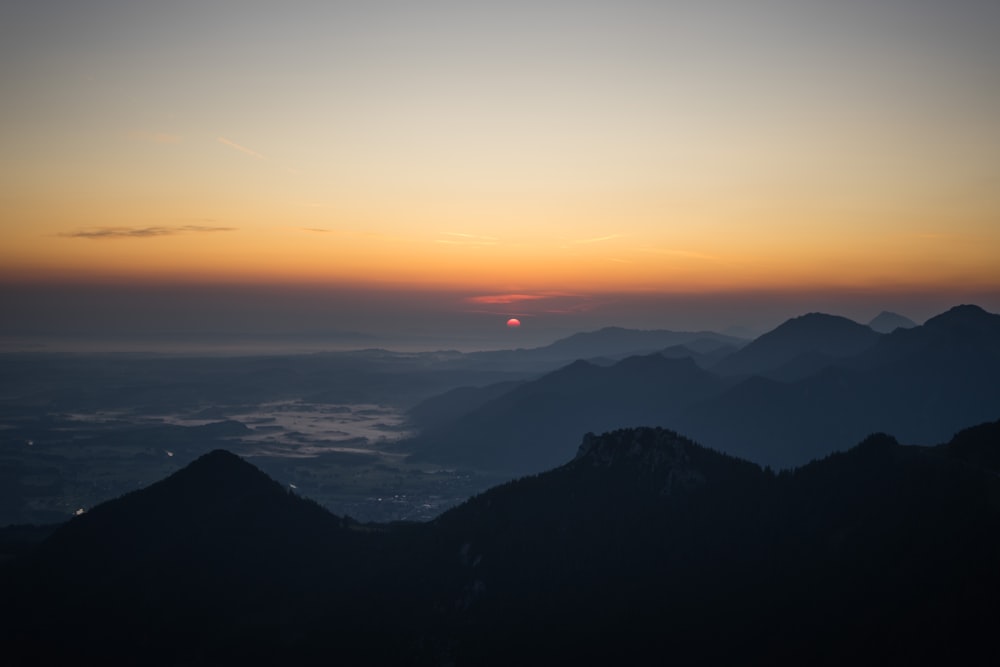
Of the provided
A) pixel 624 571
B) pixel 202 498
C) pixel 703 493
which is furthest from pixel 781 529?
pixel 202 498

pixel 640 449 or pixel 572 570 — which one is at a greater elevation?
pixel 640 449

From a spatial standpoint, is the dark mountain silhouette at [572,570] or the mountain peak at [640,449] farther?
the mountain peak at [640,449]

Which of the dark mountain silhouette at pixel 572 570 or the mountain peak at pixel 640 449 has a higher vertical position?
the mountain peak at pixel 640 449

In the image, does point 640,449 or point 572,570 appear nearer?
point 572,570

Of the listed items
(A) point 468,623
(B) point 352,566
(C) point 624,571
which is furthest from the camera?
(B) point 352,566

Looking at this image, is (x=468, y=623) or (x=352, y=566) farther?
(x=352, y=566)

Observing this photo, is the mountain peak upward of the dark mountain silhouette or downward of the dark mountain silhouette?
upward

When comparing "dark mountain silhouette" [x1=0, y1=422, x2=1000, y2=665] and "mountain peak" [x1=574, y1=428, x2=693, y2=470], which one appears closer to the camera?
"dark mountain silhouette" [x1=0, y1=422, x2=1000, y2=665]

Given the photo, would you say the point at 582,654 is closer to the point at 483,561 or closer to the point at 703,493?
the point at 483,561
